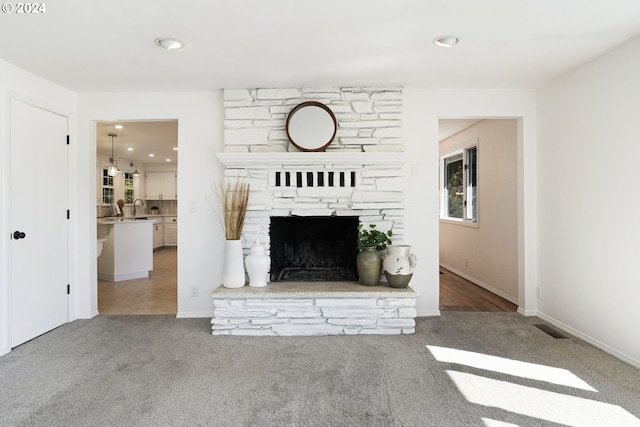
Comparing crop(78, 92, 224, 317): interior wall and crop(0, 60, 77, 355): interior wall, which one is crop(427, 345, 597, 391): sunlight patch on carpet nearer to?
crop(78, 92, 224, 317): interior wall

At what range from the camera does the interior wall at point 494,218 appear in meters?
4.14

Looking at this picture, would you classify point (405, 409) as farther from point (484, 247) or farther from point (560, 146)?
point (484, 247)

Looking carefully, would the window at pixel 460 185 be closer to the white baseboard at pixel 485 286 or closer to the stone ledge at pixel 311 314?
the white baseboard at pixel 485 286

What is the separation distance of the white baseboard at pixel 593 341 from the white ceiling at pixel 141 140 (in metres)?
4.94

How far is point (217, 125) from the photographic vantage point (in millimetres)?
3631

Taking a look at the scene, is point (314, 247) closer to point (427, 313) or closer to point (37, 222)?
point (427, 313)

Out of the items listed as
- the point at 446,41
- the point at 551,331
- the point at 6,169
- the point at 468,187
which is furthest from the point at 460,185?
the point at 6,169

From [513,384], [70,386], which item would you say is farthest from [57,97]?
[513,384]

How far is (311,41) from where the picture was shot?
2541mm

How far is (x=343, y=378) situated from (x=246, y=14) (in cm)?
234

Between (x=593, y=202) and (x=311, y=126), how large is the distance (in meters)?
2.44

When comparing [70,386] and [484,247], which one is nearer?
[70,386]

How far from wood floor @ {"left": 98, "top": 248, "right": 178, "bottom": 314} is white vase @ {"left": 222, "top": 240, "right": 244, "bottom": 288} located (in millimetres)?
1054

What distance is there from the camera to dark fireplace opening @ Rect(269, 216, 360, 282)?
12.2 feet
